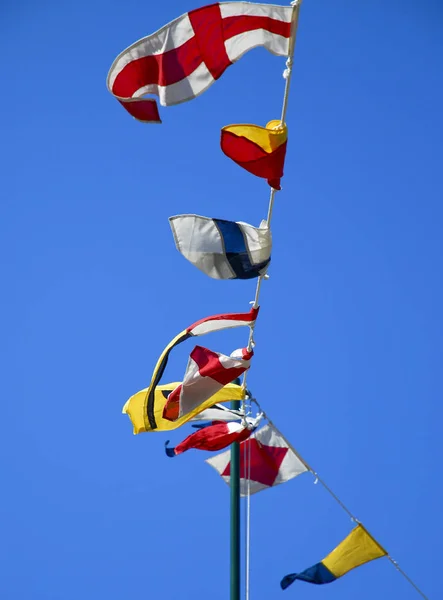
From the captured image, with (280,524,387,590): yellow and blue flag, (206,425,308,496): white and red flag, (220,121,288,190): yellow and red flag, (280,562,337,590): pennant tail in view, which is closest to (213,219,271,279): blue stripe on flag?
(220,121,288,190): yellow and red flag

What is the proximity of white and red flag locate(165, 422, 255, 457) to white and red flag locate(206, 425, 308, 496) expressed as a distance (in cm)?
73

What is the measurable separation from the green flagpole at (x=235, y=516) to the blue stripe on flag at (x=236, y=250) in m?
4.81

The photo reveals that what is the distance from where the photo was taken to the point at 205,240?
11.3 metres

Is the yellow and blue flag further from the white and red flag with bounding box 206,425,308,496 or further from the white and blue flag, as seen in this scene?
the white and blue flag

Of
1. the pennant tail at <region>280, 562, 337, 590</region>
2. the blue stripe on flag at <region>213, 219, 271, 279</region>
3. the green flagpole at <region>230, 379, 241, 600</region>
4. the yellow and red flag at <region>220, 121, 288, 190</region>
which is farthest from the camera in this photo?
the pennant tail at <region>280, 562, 337, 590</region>

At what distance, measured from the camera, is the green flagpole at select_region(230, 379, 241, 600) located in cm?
1480

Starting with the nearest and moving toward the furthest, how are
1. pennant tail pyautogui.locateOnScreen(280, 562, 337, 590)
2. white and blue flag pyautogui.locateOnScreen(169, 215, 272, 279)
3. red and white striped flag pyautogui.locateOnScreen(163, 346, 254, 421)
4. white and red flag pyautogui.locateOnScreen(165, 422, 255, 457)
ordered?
white and blue flag pyautogui.locateOnScreen(169, 215, 272, 279)
red and white striped flag pyautogui.locateOnScreen(163, 346, 254, 421)
pennant tail pyautogui.locateOnScreen(280, 562, 337, 590)
white and red flag pyautogui.locateOnScreen(165, 422, 255, 457)

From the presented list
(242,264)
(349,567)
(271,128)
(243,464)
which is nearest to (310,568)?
(349,567)

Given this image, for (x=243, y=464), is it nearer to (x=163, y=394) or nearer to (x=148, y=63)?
(x=163, y=394)

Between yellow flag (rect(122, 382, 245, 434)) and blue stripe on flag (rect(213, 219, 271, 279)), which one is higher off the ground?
yellow flag (rect(122, 382, 245, 434))

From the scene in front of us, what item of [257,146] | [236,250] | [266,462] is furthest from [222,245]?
[266,462]

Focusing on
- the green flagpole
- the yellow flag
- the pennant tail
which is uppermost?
the yellow flag

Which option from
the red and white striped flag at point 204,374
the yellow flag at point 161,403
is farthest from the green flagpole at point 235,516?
the red and white striped flag at point 204,374

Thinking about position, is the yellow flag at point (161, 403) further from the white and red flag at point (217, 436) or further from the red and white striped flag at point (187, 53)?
the red and white striped flag at point (187, 53)
